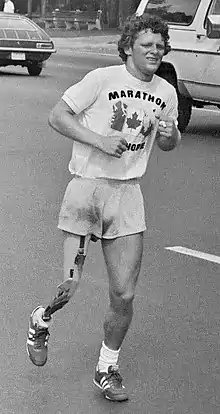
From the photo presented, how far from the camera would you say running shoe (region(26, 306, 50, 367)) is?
5219 millimetres

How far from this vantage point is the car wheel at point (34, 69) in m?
25.6

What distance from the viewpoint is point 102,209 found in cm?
505

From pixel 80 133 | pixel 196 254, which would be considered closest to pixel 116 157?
pixel 80 133

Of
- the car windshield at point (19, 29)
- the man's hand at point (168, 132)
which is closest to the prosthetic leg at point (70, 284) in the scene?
the man's hand at point (168, 132)

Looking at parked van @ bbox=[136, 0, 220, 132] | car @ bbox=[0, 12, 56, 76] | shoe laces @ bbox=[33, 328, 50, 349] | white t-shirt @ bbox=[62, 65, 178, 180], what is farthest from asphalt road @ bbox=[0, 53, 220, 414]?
car @ bbox=[0, 12, 56, 76]

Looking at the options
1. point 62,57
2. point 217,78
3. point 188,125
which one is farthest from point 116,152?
point 62,57

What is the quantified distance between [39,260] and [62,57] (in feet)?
86.4

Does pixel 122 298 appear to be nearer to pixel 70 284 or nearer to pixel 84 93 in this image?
pixel 70 284

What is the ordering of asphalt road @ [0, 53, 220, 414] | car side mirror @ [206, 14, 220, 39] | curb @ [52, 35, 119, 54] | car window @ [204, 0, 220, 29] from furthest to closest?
curb @ [52, 35, 119, 54], car window @ [204, 0, 220, 29], car side mirror @ [206, 14, 220, 39], asphalt road @ [0, 53, 220, 414]

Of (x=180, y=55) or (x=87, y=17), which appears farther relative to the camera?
(x=87, y=17)

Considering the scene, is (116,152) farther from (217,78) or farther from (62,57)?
(62,57)

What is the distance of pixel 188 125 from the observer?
1677 cm

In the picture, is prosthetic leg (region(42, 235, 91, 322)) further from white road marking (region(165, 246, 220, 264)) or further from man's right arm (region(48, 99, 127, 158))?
white road marking (region(165, 246, 220, 264))

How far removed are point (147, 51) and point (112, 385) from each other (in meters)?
1.49
